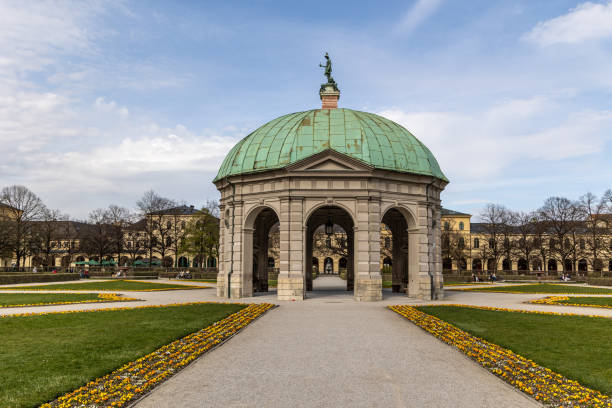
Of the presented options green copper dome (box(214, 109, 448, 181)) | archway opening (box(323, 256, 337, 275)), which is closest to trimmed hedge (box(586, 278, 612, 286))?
green copper dome (box(214, 109, 448, 181))

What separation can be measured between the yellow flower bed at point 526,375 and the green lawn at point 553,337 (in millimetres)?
405

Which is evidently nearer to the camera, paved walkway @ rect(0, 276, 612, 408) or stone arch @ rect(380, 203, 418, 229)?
paved walkway @ rect(0, 276, 612, 408)

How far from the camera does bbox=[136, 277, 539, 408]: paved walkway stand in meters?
9.47

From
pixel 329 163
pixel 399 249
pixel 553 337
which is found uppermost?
pixel 329 163

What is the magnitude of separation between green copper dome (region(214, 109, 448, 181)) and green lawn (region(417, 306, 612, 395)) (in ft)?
38.2

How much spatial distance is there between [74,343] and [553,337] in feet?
55.0

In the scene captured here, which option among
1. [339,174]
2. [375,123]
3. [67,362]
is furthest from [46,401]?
[375,123]

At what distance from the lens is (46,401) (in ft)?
29.6

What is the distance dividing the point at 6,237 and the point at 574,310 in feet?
225

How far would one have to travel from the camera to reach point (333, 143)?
3169 cm

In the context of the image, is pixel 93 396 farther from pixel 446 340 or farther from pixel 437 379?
pixel 446 340

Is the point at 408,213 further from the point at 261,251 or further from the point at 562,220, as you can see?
the point at 562,220

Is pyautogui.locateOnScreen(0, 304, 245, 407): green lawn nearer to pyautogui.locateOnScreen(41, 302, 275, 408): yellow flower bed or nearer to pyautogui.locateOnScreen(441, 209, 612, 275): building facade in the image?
pyautogui.locateOnScreen(41, 302, 275, 408): yellow flower bed

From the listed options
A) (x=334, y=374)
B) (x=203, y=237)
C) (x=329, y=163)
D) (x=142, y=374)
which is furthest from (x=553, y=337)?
(x=203, y=237)
